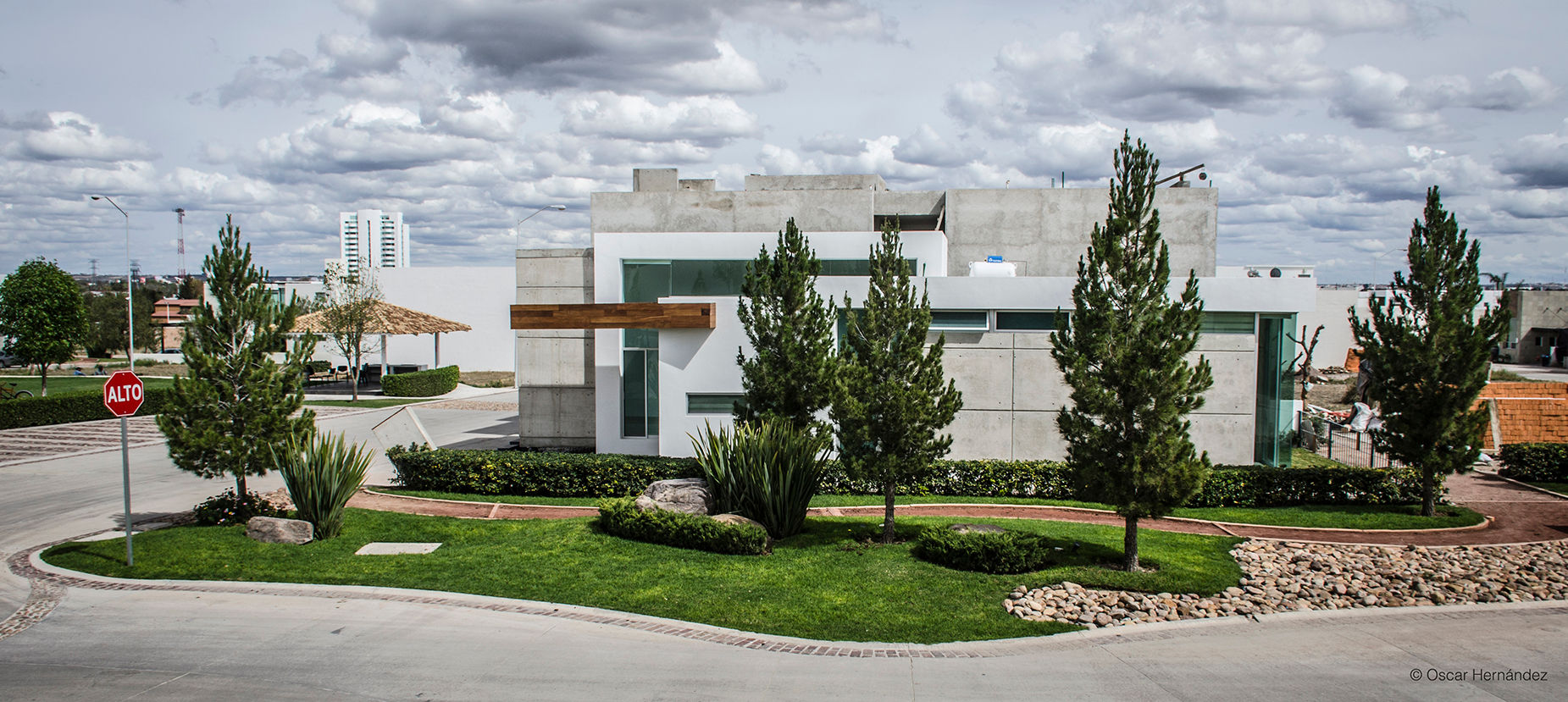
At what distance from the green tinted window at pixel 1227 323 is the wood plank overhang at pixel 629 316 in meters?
11.7

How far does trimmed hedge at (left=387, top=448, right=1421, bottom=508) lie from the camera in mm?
18734

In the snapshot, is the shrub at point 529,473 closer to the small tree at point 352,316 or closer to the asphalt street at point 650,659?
the asphalt street at point 650,659

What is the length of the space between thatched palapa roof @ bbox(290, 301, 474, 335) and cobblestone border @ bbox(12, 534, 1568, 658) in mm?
30696

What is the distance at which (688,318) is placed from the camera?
2083 cm

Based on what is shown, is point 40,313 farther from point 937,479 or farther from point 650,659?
point 650,659

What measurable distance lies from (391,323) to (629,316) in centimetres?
2733

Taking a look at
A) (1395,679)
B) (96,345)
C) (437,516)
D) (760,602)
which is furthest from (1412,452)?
(96,345)

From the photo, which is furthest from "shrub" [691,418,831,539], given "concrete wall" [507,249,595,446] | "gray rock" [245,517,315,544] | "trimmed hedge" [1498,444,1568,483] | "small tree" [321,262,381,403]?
"small tree" [321,262,381,403]

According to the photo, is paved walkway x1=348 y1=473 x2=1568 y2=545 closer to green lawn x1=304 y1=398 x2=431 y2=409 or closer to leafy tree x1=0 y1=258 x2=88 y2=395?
green lawn x1=304 y1=398 x2=431 y2=409

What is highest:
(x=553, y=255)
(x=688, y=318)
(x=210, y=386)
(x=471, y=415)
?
(x=553, y=255)

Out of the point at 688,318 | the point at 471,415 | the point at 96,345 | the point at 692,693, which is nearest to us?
the point at 692,693

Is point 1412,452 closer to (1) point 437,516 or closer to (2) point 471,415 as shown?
(1) point 437,516

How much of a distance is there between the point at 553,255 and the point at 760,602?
1659cm

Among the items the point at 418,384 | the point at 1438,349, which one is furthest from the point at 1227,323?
the point at 418,384
